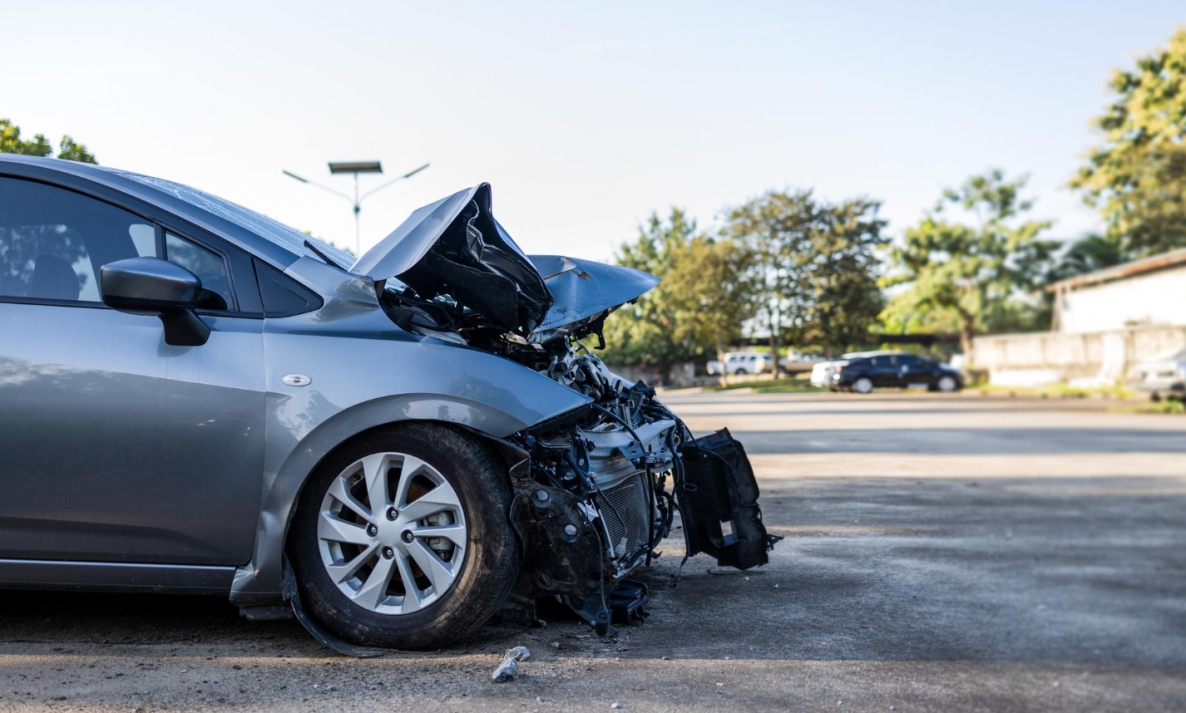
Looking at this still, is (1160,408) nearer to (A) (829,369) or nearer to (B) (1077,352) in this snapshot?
(B) (1077,352)

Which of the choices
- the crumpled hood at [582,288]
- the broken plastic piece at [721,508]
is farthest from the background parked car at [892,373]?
the crumpled hood at [582,288]

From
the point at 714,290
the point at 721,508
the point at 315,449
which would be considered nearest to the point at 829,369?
the point at 714,290

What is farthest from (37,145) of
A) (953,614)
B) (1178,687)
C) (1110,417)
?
(1110,417)

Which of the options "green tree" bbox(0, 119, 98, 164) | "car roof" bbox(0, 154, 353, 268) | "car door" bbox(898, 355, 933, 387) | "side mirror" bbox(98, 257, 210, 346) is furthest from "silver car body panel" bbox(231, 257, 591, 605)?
"car door" bbox(898, 355, 933, 387)

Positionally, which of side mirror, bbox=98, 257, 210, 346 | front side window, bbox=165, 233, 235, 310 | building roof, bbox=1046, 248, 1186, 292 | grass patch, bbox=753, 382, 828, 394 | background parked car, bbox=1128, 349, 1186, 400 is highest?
building roof, bbox=1046, 248, 1186, 292

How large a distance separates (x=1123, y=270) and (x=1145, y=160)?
5.66 metres

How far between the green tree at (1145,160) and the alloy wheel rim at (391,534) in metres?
38.0

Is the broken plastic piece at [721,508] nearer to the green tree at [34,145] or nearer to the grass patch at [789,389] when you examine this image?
the green tree at [34,145]

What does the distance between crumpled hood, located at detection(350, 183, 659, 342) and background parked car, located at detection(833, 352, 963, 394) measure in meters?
32.7

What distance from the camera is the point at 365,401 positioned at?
3.39m

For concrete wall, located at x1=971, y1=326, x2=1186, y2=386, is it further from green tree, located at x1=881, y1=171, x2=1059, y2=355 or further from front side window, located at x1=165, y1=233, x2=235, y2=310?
front side window, located at x1=165, y1=233, x2=235, y2=310

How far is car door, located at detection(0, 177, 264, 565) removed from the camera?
3.37 m

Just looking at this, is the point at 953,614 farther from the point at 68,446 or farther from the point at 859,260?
the point at 859,260

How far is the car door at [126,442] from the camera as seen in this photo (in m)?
3.37
